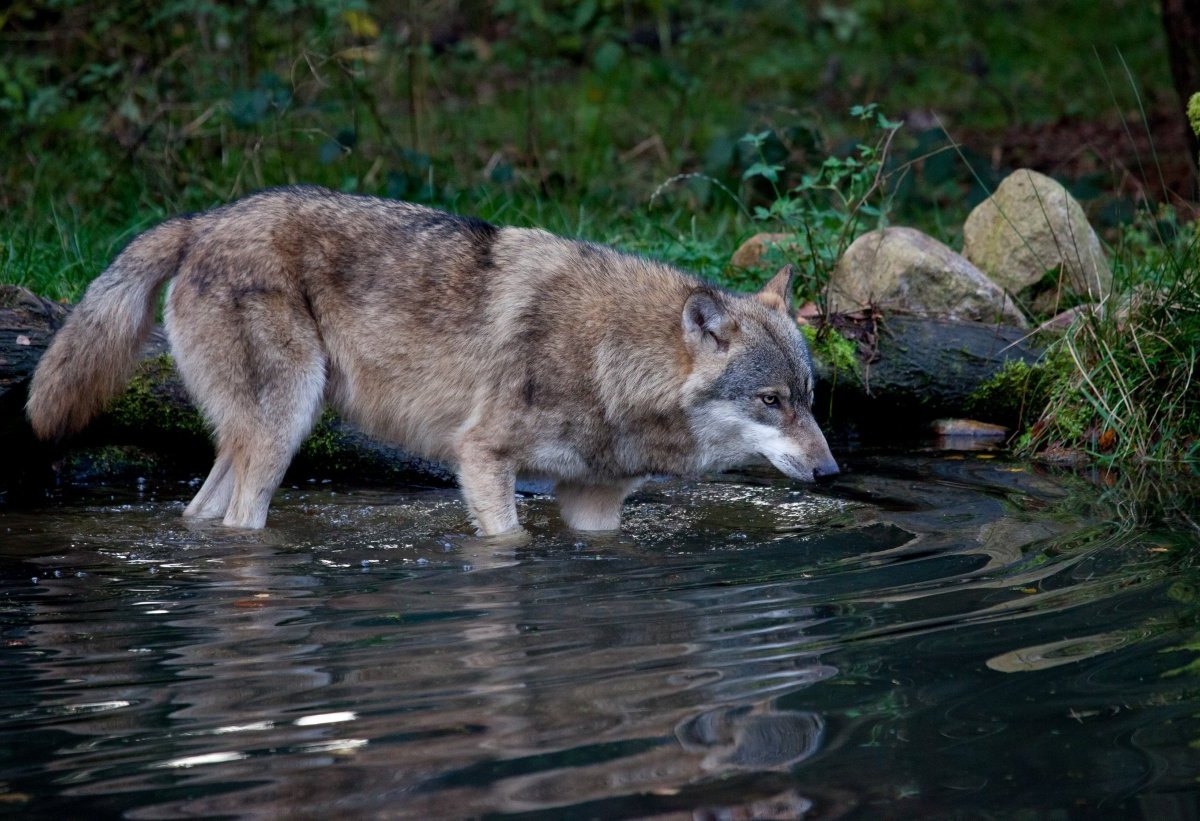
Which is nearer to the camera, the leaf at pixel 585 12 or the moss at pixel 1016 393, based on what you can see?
the moss at pixel 1016 393

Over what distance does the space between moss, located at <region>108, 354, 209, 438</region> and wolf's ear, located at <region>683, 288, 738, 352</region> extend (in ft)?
8.90

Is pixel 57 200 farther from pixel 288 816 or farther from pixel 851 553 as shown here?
pixel 288 816

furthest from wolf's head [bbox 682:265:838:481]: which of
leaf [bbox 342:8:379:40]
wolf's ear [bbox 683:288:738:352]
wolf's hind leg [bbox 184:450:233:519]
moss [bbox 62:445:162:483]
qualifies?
leaf [bbox 342:8:379:40]

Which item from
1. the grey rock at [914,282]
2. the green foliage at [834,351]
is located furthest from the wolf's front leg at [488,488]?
the grey rock at [914,282]

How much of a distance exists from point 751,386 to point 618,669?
2184 millimetres

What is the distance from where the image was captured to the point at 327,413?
7.02 metres

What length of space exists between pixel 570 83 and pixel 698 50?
7.70 ft

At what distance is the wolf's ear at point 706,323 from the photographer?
5469mm

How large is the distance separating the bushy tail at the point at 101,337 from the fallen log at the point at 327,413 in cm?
41

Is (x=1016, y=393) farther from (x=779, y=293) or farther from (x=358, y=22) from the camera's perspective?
(x=358, y=22)

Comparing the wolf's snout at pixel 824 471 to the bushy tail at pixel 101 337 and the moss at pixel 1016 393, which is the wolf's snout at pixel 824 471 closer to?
the moss at pixel 1016 393

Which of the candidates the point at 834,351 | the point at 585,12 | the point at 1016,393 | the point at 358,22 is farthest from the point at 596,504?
the point at 358,22

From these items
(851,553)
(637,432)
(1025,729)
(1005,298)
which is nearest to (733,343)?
(637,432)

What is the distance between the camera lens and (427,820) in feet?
8.89
